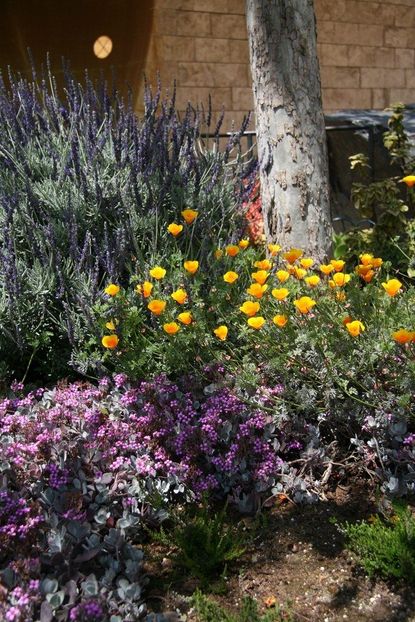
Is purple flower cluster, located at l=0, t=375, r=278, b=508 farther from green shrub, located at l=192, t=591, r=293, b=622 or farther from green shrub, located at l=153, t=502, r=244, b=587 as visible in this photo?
green shrub, located at l=192, t=591, r=293, b=622

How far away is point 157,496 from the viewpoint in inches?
91.3

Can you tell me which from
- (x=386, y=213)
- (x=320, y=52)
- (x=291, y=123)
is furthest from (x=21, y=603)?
(x=320, y=52)

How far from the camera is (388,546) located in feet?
6.85

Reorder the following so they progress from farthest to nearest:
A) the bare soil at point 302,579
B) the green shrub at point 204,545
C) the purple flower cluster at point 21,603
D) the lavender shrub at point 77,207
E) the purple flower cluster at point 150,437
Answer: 1. the lavender shrub at point 77,207
2. the purple flower cluster at point 150,437
3. the green shrub at point 204,545
4. the bare soil at point 302,579
5. the purple flower cluster at point 21,603

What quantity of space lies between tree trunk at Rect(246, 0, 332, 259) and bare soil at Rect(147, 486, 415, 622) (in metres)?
1.89

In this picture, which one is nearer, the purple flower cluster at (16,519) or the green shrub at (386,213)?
the purple flower cluster at (16,519)

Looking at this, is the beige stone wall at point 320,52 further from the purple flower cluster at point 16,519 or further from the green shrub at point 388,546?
the green shrub at point 388,546

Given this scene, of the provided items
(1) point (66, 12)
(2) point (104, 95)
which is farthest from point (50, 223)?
(1) point (66, 12)

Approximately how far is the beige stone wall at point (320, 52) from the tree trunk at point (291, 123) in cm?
394

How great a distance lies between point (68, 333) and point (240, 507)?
1.12 meters

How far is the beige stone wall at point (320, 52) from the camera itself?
7582 mm

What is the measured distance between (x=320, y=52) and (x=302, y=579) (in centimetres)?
790

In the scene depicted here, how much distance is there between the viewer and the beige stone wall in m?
→ 7.58

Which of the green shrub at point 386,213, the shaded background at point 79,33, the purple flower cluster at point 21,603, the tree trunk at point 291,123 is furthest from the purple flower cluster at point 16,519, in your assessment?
the shaded background at point 79,33
